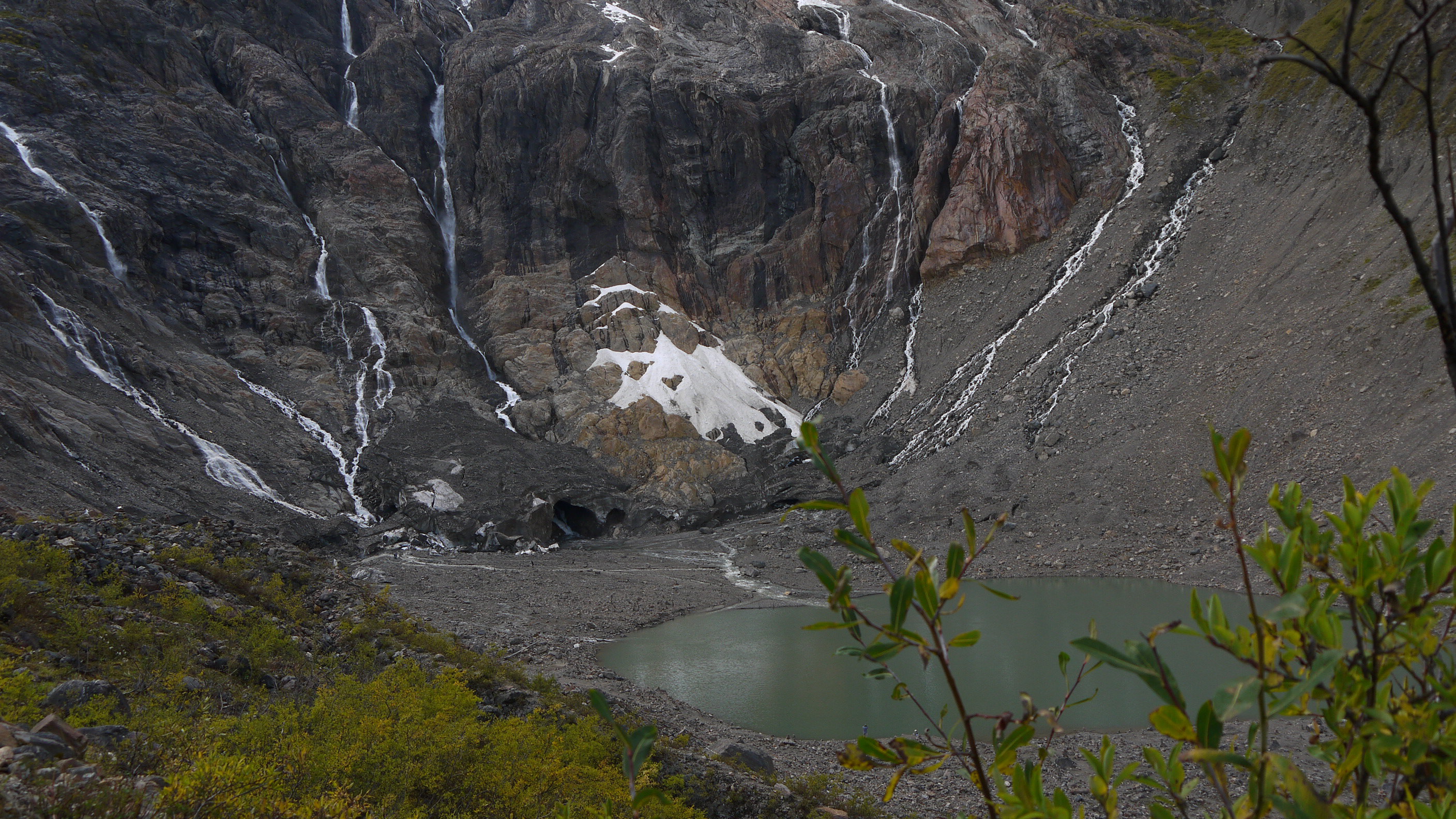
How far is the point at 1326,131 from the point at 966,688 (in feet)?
104

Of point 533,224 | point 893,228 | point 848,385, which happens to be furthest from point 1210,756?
point 533,224

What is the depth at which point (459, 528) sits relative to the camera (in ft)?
103

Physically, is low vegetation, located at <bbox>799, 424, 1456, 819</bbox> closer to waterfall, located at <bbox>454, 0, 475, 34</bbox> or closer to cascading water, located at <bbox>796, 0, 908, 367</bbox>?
cascading water, located at <bbox>796, 0, 908, 367</bbox>

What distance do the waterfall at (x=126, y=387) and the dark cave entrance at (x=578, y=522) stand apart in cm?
1064

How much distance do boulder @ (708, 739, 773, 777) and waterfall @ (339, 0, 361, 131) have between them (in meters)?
53.4

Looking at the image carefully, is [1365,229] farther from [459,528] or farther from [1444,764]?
[459,528]

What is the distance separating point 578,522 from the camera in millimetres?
36406

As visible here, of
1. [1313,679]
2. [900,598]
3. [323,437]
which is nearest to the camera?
[1313,679]

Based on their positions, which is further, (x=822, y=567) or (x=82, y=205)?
(x=82, y=205)

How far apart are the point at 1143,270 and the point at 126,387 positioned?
44169 millimetres

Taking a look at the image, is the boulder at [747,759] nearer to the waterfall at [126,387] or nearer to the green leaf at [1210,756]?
the green leaf at [1210,756]

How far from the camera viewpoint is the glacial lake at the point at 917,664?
12.2m

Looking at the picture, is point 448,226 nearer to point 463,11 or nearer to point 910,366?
point 463,11

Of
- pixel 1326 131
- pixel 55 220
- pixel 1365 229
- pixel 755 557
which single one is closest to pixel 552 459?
pixel 755 557
